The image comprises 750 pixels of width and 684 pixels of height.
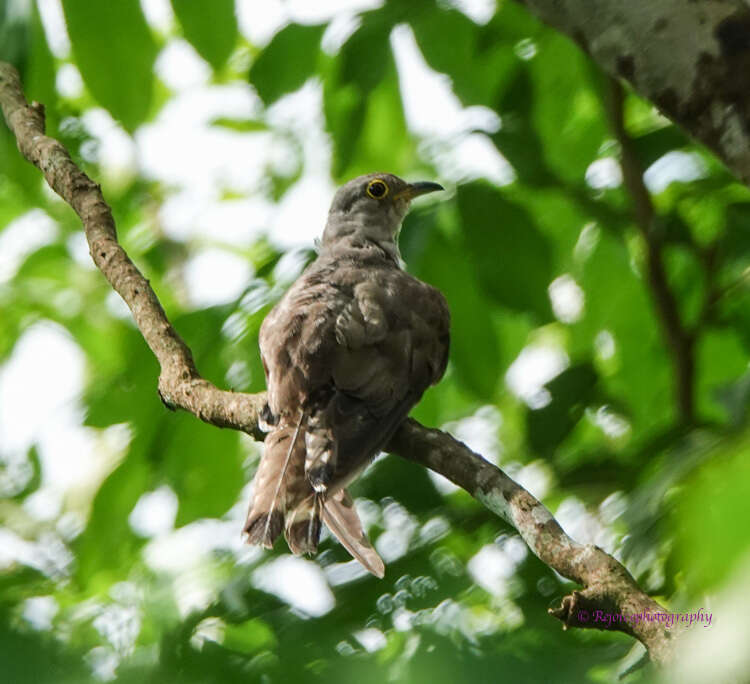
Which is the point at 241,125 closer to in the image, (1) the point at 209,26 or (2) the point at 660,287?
(1) the point at 209,26

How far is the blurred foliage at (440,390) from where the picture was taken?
320 centimetres

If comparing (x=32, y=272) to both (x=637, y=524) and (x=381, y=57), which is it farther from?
(x=637, y=524)

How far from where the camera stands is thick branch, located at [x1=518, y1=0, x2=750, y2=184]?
8.76 feet

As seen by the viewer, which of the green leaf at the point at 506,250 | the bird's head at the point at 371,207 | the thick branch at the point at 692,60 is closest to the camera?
the thick branch at the point at 692,60

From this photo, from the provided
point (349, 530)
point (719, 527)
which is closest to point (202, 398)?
point (349, 530)

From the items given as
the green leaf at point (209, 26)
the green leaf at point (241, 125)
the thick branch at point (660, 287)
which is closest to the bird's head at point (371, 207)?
the green leaf at point (241, 125)

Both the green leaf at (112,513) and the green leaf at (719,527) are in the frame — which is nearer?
the green leaf at (719,527)

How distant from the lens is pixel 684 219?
466 centimetres

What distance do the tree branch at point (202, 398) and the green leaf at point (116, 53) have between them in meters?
A: 0.34

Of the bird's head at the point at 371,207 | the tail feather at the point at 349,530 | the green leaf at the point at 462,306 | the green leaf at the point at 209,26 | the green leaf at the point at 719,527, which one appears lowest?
the green leaf at the point at 719,527

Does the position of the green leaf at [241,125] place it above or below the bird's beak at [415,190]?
above

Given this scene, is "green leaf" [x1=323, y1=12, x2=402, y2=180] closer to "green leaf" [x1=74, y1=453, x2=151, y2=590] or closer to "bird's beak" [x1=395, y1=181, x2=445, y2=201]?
"bird's beak" [x1=395, y1=181, x2=445, y2=201]

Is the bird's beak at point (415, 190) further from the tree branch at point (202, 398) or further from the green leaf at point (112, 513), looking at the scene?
the green leaf at point (112, 513)

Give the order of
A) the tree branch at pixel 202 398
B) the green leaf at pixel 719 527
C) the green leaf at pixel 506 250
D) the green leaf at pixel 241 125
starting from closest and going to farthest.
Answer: the green leaf at pixel 719 527, the tree branch at pixel 202 398, the green leaf at pixel 506 250, the green leaf at pixel 241 125
